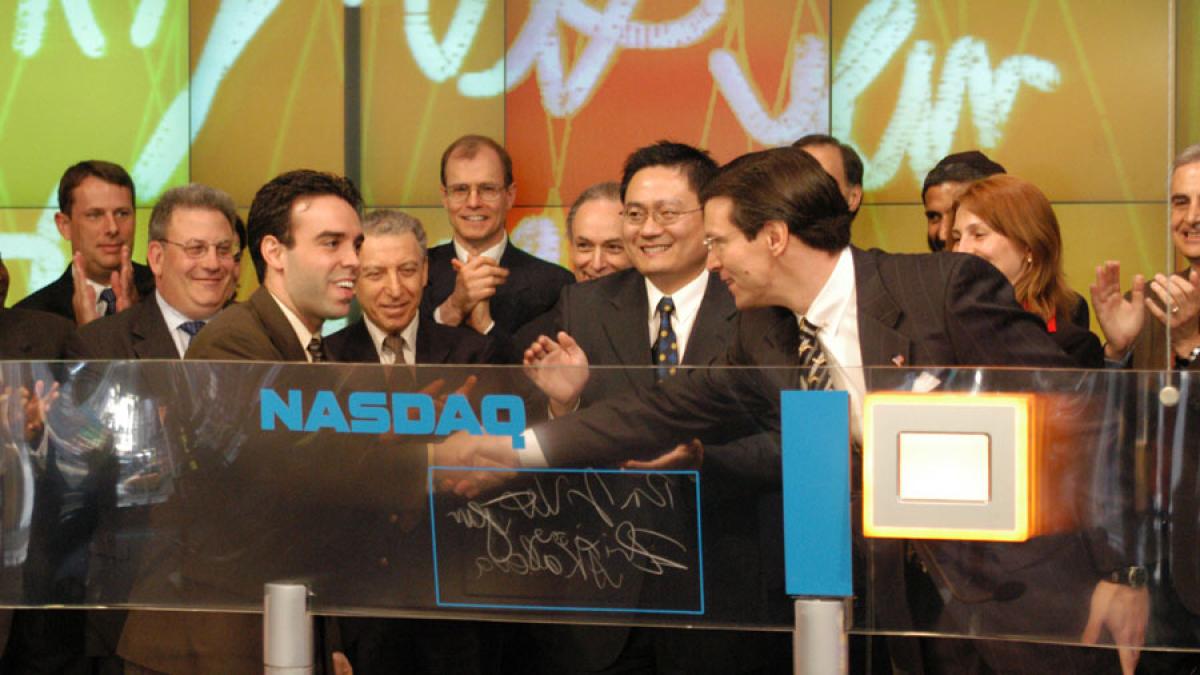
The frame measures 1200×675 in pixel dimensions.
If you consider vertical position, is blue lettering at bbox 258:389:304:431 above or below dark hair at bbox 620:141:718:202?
below

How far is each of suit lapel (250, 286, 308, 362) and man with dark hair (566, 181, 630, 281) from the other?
3.50ft

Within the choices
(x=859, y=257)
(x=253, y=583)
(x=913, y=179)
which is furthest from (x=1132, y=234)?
(x=253, y=583)

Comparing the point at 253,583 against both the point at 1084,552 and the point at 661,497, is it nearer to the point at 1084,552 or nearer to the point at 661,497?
the point at 661,497

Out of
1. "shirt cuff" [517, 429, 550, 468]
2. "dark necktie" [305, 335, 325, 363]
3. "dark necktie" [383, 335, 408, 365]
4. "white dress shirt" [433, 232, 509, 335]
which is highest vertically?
"white dress shirt" [433, 232, 509, 335]

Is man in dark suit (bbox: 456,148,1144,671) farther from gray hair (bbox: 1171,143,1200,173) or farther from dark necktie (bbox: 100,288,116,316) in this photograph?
dark necktie (bbox: 100,288,116,316)

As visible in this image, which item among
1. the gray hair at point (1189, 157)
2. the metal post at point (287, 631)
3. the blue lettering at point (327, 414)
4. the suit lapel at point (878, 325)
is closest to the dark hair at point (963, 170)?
the gray hair at point (1189, 157)

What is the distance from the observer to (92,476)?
2625 mm

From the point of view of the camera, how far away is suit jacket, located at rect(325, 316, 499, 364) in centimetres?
352

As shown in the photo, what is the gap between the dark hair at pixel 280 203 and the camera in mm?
3289

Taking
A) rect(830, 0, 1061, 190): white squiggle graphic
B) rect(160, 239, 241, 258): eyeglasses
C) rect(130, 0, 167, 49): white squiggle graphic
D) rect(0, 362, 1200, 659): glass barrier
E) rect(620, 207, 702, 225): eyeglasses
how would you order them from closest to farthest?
rect(0, 362, 1200, 659): glass barrier, rect(620, 207, 702, 225): eyeglasses, rect(160, 239, 241, 258): eyeglasses, rect(830, 0, 1061, 190): white squiggle graphic, rect(130, 0, 167, 49): white squiggle graphic

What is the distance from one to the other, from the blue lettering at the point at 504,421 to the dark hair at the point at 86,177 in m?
2.36

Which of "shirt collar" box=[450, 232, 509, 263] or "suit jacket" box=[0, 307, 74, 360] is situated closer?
"suit jacket" box=[0, 307, 74, 360]

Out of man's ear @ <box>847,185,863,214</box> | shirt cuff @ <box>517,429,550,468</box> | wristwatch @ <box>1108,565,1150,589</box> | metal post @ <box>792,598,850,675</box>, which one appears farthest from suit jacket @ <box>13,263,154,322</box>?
wristwatch @ <box>1108,565,1150,589</box>

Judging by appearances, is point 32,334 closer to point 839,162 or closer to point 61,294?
point 61,294
